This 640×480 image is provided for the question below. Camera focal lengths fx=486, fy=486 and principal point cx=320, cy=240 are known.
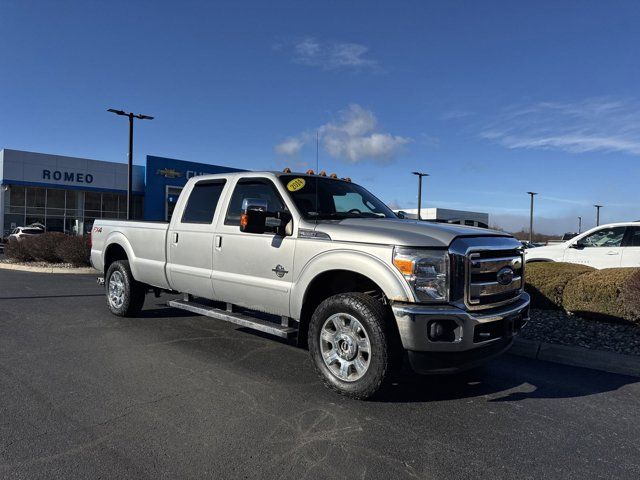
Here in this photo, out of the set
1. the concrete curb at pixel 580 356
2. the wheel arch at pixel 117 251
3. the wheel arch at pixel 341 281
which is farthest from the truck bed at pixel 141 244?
the concrete curb at pixel 580 356

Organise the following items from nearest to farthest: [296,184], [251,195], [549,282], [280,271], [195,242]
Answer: [280,271]
[296,184]
[251,195]
[195,242]
[549,282]

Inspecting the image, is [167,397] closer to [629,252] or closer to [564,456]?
[564,456]

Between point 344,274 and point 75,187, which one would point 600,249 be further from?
point 75,187

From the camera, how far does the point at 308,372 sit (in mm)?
5020

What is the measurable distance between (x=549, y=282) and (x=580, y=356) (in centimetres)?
255

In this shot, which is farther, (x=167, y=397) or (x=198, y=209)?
(x=198, y=209)

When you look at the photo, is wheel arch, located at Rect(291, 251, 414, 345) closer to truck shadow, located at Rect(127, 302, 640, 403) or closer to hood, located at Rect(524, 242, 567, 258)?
truck shadow, located at Rect(127, 302, 640, 403)

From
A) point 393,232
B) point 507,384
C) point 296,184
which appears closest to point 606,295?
point 507,384

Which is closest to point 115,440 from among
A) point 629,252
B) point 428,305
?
point 428,305

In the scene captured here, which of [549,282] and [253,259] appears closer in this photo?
[253,259]

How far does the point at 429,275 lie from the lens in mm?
3908

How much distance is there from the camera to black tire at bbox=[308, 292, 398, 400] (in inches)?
157

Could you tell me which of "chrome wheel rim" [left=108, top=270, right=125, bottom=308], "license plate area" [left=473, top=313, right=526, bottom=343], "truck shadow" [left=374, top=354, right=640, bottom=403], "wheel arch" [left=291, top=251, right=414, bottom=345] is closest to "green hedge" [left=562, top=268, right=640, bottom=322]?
"truck shadow" [left=374, top=354, right=640, bottom=403]

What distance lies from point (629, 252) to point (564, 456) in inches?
316
